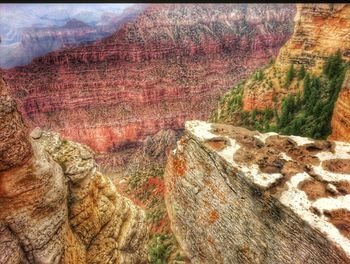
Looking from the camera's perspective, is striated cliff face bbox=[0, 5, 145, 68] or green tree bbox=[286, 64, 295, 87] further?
striated cliff face bbox=[0, 5, 145, 68]

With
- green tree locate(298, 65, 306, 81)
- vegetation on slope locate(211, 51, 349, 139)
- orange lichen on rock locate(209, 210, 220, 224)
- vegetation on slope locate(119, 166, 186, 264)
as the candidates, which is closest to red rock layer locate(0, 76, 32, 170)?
orange lichen on rock locate(209, 210, 220, 224)

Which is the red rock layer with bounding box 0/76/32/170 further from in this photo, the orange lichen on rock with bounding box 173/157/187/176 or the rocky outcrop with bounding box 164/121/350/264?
the orange lichen on rock with bounding box 173/157/187/176

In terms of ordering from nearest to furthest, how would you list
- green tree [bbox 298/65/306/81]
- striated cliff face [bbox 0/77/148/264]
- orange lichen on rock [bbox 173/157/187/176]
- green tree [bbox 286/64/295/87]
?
striated cliff face [bbox 0/77/148/264], orange lichen on rock [bbox 173/157/187/176], green tree [bbox 298/65/306/81], green tree [bbox 286/64/295/87]

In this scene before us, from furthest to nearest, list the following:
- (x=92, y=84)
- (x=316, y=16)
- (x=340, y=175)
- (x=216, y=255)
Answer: (x=92, y=84) → (x=316, y=16) → (x=216, y=255) → (x=340, y=175)

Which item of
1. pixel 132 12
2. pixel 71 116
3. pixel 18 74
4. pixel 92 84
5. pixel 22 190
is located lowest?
pixel 71 116

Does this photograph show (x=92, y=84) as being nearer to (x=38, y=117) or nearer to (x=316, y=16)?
(x=38, y=117)

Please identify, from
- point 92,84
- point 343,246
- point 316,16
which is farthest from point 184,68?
point 343,246

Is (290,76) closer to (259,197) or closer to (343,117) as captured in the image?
(343,117)
